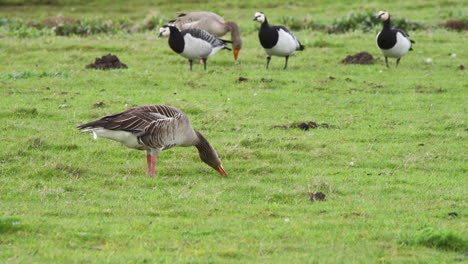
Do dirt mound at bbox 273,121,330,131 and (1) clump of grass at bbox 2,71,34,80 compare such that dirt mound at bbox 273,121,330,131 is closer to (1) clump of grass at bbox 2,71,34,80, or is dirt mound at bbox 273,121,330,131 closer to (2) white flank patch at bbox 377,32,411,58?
(2) white flank patch at bbox 377,32,411,58

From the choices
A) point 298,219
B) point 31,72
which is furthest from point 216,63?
point 298,219

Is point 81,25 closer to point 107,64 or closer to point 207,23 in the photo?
point 207,23

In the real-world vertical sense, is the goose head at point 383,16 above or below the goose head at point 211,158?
above

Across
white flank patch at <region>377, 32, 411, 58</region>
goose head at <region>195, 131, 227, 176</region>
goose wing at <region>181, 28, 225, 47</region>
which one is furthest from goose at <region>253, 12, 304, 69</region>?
goose head at <region>195, 131, 227, 176</region>

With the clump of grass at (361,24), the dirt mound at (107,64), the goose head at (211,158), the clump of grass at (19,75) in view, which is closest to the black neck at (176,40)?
the dirt mound at (107,64)

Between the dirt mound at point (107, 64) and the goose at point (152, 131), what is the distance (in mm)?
9706

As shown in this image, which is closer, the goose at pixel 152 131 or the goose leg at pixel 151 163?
the goose at pixel 152 131

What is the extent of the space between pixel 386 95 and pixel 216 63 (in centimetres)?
706

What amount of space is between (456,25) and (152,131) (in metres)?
21.2

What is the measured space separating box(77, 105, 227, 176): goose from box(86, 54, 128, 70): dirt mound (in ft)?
31.8

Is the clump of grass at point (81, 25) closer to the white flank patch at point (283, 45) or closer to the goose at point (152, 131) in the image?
the white flank patch at point (283, 45)

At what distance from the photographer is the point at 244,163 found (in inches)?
472

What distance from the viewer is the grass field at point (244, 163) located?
7.81 metres

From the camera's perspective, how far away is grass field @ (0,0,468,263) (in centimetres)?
781
